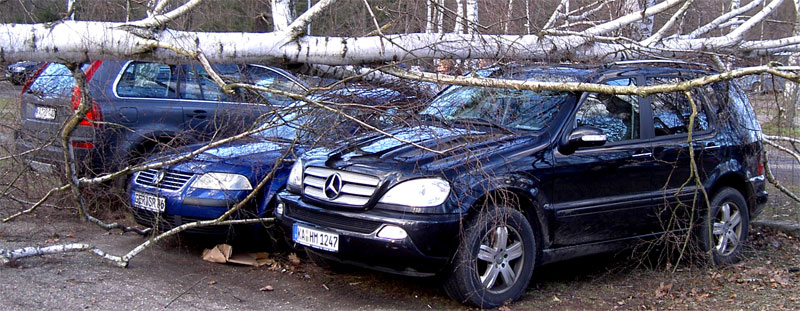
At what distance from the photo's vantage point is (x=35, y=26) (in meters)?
5.08

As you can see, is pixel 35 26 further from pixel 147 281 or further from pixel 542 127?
pixel 542 127

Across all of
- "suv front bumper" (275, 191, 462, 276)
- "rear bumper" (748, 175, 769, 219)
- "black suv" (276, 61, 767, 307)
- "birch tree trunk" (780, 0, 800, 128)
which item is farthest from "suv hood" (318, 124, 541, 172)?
"birch tree trunk" (780, 0, 800, 128)

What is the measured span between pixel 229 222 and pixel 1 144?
2.19m

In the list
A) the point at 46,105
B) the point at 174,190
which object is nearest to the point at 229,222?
the point at 174,190

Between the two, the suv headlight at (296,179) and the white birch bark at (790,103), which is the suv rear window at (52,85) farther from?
the white birch bark at (790,103)

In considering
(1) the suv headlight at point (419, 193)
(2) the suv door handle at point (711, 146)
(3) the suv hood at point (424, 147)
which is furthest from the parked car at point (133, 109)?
(2) the suv door handle at point (711, 146)

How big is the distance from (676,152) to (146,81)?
5129 millimetres

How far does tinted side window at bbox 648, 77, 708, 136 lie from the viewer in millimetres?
Result: 5980

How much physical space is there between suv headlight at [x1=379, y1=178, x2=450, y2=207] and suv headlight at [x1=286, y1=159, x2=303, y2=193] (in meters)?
0.84

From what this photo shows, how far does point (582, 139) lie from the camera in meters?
5.25

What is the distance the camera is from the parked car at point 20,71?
6.18 meters

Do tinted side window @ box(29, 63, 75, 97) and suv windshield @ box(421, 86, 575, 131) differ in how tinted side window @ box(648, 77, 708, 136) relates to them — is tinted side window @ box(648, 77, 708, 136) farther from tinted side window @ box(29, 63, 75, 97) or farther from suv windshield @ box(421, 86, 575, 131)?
tinted side window @ box(29, 63, 75, 97)

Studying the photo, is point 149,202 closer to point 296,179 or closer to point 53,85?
point 296,179

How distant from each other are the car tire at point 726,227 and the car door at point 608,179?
652 millimetres
